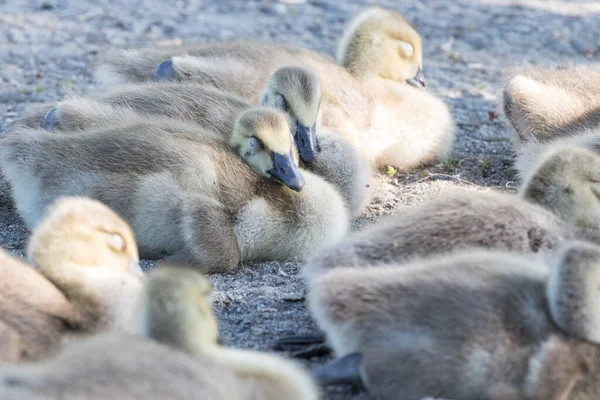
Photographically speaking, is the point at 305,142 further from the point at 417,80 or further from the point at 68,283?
the point at 68,283

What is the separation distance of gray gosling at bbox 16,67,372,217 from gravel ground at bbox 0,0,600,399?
11.3 inches

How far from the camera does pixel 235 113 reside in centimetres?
490

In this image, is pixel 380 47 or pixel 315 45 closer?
pixel 380 47

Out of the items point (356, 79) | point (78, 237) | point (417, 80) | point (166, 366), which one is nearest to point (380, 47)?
point (356, 79)

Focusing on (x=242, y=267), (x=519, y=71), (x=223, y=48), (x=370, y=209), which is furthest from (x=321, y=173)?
(x=519, y=71)

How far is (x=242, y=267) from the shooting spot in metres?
4.45

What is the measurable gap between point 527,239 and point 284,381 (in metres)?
1.29

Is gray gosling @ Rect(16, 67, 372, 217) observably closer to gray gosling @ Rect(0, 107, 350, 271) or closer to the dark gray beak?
the dark gray beak

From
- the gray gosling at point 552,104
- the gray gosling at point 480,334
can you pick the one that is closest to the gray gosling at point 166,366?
the gray gosling at point 480,334

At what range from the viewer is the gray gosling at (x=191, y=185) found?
425 cm

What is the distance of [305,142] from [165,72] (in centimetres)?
121

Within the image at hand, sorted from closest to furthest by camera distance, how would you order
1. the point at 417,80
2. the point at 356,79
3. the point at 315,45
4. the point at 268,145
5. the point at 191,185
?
the point at 191,185
the point at 268,145
the point at 356,79
the point at 417,80
the point at 315,45

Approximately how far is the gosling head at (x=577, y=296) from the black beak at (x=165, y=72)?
127 inches

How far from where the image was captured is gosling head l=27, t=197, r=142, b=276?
313cm
